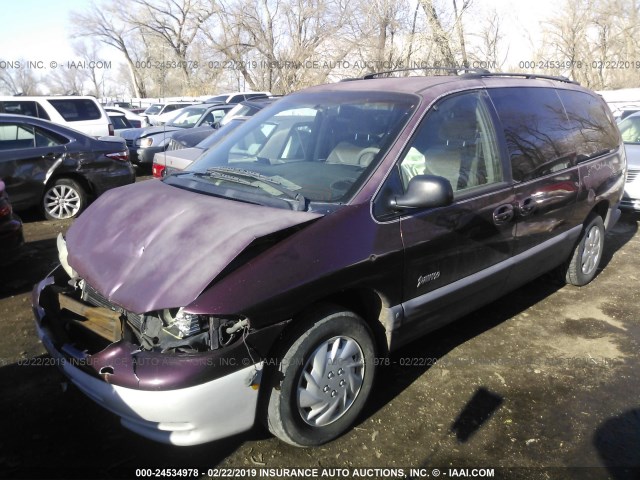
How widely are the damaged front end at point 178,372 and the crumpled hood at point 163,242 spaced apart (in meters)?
0.14

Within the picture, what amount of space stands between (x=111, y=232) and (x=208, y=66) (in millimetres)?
30956

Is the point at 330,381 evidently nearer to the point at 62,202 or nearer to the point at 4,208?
the point at 4,208

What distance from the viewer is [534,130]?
3.93 meters

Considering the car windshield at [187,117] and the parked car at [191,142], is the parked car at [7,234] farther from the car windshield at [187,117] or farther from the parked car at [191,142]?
the car windshield at [187,117]

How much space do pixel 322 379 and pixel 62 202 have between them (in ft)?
20.6

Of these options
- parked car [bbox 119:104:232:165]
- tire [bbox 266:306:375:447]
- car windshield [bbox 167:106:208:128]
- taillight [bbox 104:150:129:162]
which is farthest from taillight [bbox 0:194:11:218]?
car windshield [bbox 167:106:208:128]

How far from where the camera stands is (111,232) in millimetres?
2809

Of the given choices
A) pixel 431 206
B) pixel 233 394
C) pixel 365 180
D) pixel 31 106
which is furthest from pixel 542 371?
pixel 31 106

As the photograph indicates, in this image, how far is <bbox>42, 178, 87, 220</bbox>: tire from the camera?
745 cm

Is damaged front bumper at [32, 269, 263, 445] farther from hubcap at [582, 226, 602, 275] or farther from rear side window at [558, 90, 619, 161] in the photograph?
hubcap at [582, 226, 602, 275]

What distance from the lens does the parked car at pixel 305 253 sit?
2.33m

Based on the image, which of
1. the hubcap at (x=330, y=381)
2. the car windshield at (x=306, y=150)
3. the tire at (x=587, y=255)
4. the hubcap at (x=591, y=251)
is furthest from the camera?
the hubcap at (x=591, y=251)

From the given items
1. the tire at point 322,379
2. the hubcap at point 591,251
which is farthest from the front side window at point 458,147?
the hubcap at point 591,251

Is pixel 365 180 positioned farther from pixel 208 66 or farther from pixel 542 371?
pixel 208 66
